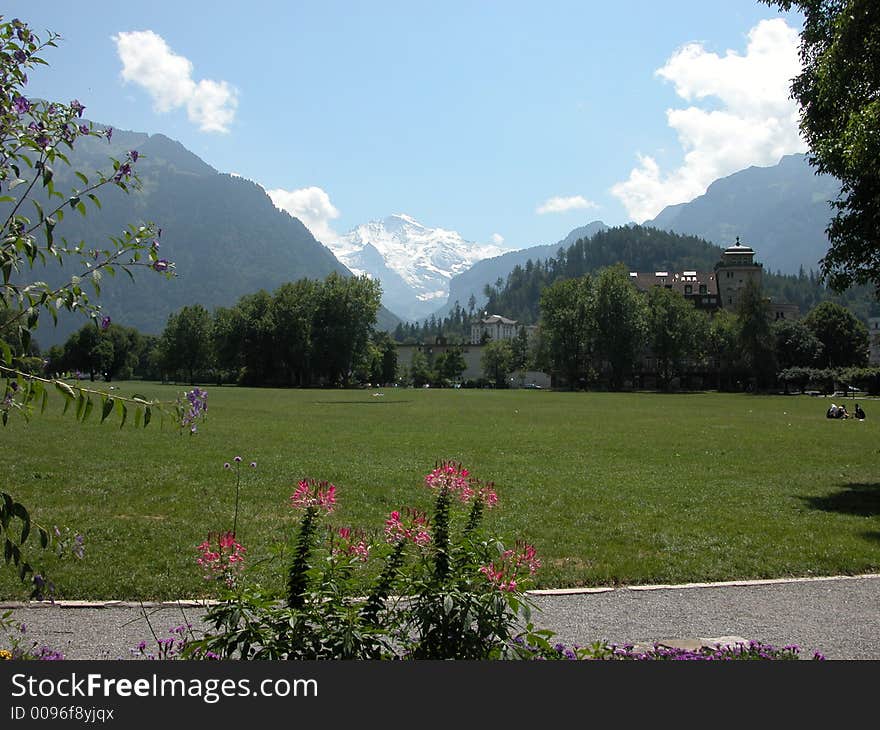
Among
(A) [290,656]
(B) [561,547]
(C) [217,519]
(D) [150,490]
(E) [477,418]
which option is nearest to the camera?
(A) [290,656]

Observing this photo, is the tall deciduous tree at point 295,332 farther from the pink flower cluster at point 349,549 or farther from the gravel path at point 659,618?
the pink flower cluster at point 349,549

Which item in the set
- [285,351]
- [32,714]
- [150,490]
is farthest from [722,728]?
[285,351]

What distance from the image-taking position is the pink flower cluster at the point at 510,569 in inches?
159

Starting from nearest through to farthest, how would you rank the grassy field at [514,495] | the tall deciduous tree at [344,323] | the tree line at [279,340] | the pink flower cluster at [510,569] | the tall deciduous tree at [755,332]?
the pink flower cluster at [510,569]
the grassy field at [514,495]
the tall deciduous tree at [755,332]
the tall deciduous tree at [344,323]
the tree line at [279,340]

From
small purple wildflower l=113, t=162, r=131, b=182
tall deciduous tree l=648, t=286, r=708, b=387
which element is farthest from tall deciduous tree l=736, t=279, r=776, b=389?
small purple wildflower l=113, t=162, r=131, b=182

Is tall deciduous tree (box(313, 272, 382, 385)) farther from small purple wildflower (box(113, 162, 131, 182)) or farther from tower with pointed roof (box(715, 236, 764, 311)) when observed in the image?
small purple wildflower (box(113, 162, 131, 182))

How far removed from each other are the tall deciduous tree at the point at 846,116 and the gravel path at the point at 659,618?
26.2 feet

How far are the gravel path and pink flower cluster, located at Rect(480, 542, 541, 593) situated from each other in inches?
81.2

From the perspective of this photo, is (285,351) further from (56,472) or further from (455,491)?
(455,491)

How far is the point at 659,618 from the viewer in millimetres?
7113

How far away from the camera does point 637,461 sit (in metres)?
20.7

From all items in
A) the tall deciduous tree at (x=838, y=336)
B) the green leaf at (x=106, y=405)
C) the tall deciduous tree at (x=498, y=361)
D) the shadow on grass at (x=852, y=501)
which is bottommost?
the shadow on grass at (x=852, y=501)

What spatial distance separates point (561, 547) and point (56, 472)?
11.9 metres

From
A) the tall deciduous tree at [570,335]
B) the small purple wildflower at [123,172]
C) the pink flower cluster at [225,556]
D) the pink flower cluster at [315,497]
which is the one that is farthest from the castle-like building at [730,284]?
the small purple wildflower at [123,172]
